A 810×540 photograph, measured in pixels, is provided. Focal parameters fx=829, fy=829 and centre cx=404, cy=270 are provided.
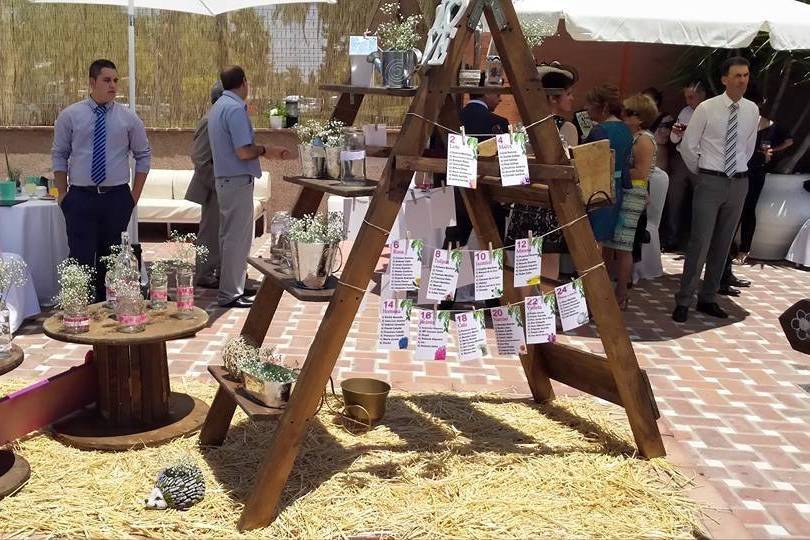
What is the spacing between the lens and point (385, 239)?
3205 mm

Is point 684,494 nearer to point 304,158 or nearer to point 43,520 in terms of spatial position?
point 304,158

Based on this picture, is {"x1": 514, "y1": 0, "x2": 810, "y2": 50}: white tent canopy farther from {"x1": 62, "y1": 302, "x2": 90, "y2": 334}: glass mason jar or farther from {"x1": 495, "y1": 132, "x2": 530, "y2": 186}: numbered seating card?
{"x1": 62, "y1": 302, "x2": 90, "y2": 334}: glass mason jar

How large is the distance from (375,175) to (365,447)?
674cm

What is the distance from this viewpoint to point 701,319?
6.73 meters

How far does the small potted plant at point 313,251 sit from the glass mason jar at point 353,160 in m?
0.22

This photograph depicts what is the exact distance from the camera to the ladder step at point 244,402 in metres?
3.29

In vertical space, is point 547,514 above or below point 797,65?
below

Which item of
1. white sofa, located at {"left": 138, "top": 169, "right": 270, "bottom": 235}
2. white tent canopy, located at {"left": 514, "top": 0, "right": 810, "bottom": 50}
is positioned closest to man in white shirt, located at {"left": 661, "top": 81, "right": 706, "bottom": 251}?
white tent canopy, located at {"left": 514, "top": 0, "right": 810, "bottom": 50}

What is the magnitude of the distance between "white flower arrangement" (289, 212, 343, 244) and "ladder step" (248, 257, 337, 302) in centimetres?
→ 18

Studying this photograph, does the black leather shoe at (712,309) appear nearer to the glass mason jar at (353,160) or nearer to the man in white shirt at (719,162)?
the man in white shirt at (719,162)

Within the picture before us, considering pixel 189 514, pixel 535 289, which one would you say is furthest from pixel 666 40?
pixel 189 514

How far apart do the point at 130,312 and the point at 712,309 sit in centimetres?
483

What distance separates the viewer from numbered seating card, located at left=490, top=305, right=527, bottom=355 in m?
3.71

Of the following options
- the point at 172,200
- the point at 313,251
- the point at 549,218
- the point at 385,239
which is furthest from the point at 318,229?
the point at 172,200
